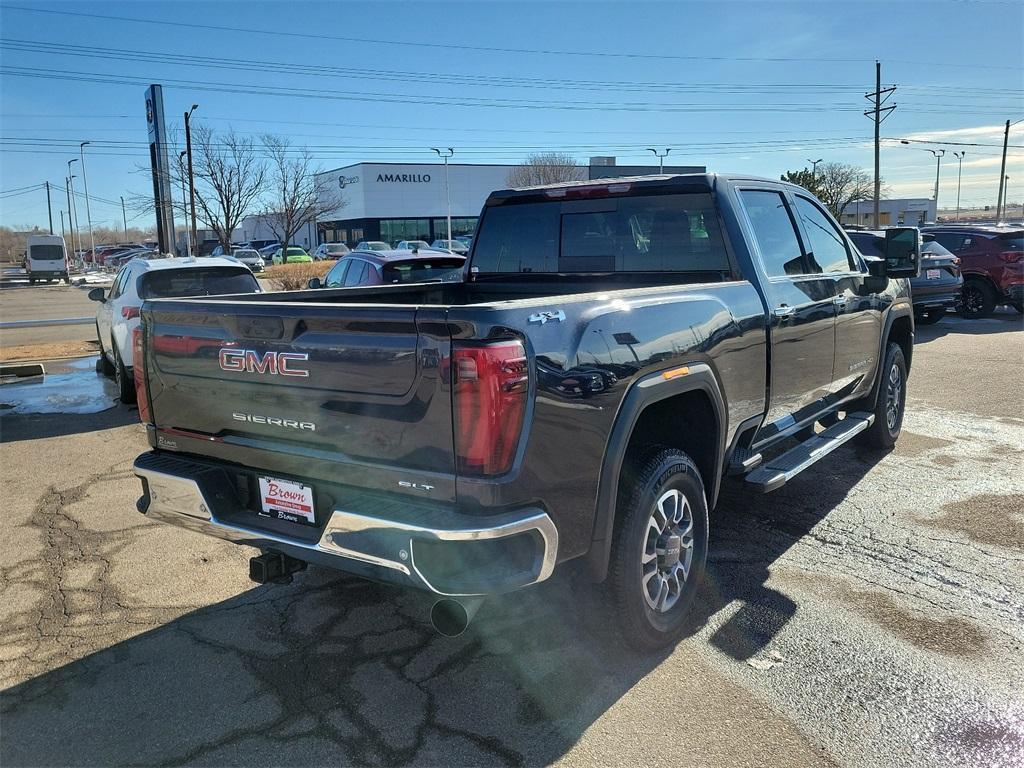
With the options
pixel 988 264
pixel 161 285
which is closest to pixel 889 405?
pixel 161 285

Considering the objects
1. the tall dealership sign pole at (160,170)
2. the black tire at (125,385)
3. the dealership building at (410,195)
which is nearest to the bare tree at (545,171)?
the dealership building at (410,195)

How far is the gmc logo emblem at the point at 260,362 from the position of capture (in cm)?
302

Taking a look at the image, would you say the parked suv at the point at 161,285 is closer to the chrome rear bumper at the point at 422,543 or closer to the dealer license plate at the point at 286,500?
the dealer license plate at the point at 286,500

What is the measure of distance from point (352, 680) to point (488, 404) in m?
1.47

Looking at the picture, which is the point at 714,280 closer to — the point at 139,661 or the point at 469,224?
the point at 139,661

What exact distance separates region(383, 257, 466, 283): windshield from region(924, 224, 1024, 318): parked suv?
11238mm

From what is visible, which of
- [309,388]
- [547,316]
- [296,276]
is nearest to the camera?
[547,316]

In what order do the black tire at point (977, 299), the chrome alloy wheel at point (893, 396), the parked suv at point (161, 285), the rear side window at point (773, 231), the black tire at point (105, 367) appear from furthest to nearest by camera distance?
the black tire at point (977, 299) → the black tire at point (105, 367) → the parked suv at point (161, 285) → the chrome alloy wheel at point (893, 396) → the rear side window at point (773, 231)

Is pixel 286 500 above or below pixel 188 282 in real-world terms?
below

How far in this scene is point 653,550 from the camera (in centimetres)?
346

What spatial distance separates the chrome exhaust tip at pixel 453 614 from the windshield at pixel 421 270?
23.0 ft

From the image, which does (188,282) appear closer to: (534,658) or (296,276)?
(534,658)

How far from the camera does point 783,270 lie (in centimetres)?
466

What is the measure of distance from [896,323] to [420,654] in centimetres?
493
